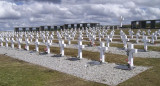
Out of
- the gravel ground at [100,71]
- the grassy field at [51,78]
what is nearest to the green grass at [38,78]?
the grassy field at [51,78]

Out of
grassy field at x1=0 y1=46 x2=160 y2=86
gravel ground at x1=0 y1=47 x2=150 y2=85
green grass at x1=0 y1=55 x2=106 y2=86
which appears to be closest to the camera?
grassy field at x1=0 y1=46 x2=160 y2=86

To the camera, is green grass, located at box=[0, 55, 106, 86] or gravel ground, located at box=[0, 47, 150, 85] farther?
gravel ground, located at box=[0, 47, 150, 85]

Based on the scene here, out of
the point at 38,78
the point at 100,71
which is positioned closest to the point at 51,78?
the point at 38,78

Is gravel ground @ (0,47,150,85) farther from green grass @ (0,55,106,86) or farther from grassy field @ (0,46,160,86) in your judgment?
green grass @ (0,55,106,86)

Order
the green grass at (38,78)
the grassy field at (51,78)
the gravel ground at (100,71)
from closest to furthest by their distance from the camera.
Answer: the grassy field at (51,78) < the green grass at (38,78) < the gravel ground at (100,71)

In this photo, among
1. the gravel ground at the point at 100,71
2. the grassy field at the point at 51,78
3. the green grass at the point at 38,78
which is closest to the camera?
the grassy field at the point at 51,78

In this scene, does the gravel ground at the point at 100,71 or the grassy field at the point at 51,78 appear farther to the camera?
the gravel ground at the point at 100,71

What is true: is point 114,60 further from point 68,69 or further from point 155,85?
point 155,85

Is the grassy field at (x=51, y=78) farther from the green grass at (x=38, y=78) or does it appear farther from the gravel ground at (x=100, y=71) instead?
the gravel ground at (x=100, y=71)

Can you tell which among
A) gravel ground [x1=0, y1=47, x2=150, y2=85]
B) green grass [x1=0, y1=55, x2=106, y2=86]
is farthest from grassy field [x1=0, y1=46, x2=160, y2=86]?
gravel ground [x1=0, y1=47, x2=150, y2=85]

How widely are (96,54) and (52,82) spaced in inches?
241

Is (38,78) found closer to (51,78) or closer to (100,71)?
(51,78)

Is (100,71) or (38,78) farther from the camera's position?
(100,71)

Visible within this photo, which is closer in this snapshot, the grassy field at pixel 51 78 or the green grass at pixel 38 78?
the grassy field at pixel 51 78
